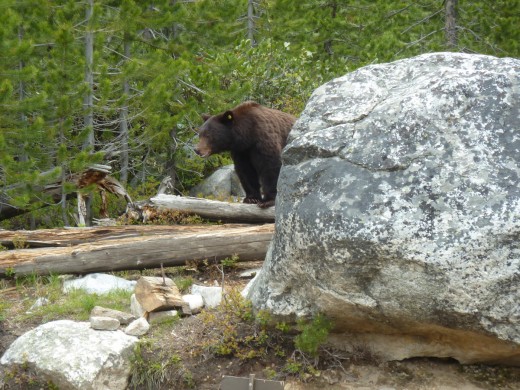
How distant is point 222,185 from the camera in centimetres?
1417

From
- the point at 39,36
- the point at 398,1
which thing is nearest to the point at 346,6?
the point at 398,1

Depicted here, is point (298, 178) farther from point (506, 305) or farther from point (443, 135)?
point (506, 305)

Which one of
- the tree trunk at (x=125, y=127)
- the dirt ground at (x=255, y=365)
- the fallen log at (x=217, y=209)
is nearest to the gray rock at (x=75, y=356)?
the dirt ground at (x=255, y=365)

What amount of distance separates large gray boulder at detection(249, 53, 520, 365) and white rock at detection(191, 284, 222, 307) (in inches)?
→ 48.6

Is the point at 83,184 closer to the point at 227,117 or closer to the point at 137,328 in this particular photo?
the point at 227,117

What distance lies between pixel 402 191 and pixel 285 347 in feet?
5.65

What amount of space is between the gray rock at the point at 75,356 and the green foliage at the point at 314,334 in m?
1.54

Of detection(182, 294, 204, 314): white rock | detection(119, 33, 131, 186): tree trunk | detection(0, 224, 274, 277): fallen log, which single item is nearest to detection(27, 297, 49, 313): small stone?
detection(0, 224, 274, 277): fallen log

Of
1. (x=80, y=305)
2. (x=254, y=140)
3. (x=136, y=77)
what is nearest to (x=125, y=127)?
(x=136, y=77)

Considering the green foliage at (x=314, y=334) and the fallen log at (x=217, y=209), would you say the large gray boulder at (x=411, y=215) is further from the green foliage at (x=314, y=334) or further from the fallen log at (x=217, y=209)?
the fallen log at (x=217, y=209)

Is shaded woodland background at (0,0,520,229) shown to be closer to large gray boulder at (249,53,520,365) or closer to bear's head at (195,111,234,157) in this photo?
bear's head at (195,111,234,157)

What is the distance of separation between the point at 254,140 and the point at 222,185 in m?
4.78

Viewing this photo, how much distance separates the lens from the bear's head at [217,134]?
9.57m

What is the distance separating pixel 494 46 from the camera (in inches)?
617
